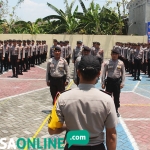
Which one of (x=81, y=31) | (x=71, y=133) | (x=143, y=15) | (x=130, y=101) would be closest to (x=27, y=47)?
(x=130, y=101)

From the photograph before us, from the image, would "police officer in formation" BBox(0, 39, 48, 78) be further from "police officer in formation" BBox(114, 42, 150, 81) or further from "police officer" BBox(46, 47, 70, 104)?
"police officer" BBox(46, 47, 70, 104)

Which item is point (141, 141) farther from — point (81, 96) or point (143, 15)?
point (143, 15)

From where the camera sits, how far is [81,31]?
30016 mm

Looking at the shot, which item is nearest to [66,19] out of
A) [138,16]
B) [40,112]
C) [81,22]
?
[81,22]

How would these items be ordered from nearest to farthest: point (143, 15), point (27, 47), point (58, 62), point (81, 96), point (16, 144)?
1. point (81, 96)
2. point (16, 144)
3. point (58, 62)
4. point (27, 47)
5. point (143, 15)

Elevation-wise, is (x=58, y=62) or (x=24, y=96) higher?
(x=58, y=62)

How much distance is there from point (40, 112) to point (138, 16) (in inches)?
1074

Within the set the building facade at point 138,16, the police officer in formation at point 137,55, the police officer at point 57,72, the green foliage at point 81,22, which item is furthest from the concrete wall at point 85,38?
the police officer at point 57,72

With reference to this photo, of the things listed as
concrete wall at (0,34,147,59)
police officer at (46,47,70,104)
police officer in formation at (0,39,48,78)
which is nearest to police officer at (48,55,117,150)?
police officer at (46,47,70,104)

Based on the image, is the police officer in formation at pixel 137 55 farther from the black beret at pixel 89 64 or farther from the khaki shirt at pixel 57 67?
the black beret at pixel 89 64

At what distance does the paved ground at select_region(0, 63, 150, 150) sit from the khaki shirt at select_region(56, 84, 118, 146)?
2898 mm

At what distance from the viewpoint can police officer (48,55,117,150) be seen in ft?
7.86

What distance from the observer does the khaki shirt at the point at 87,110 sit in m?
2.39

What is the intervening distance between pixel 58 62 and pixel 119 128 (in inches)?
83.3
